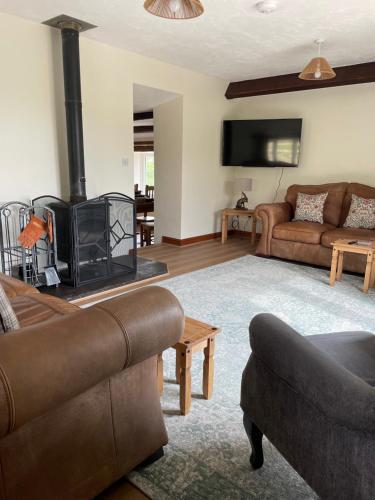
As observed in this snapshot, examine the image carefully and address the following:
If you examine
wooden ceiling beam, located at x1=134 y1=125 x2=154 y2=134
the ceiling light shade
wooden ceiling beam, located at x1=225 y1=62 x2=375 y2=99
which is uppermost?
wooden ceiling beam, located at x1=225 y1=62 x2=375 y2=99

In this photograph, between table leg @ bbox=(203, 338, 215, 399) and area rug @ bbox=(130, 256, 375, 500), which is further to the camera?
table leg @ bbox=(203, 338, 215, 399)

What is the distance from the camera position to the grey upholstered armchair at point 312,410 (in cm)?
92

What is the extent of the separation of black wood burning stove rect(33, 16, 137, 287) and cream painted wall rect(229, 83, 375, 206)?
3004 mm

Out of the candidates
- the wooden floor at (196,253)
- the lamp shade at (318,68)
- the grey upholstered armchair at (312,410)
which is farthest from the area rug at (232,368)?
the lamp shade at (318,68)

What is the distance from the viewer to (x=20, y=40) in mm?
3338

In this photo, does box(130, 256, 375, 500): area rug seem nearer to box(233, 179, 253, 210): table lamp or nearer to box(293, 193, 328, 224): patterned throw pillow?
box(293, 193, 328, 224): patterned throw pillow

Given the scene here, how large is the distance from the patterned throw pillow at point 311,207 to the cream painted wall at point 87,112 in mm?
1585

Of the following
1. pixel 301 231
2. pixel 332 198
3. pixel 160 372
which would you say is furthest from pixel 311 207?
pixel 160 372

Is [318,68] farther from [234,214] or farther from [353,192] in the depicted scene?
[234,214]

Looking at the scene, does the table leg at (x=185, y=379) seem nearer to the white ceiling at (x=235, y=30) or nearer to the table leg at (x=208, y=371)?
the table leg at (x=208, y=371)

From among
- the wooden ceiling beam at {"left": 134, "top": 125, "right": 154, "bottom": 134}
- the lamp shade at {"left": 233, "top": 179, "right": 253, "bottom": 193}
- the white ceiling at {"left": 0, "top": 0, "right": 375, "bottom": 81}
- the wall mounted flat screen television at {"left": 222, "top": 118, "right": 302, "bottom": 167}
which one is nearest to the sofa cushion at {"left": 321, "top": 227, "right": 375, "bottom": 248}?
the wall mounted flat screen television at {"left": 222, "top": 118, "right": 302, "bottom": 167}

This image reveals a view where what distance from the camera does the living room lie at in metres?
1.05

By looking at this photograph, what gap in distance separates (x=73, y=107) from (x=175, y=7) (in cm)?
190

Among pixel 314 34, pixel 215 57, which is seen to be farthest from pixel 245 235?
pixel 314 34
